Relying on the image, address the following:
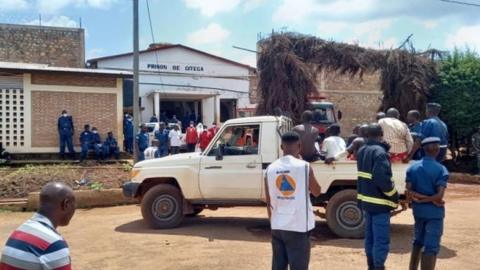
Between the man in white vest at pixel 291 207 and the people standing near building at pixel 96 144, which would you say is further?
the people standing near building at pixel 96 144

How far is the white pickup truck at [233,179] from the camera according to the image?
8703 millimetres

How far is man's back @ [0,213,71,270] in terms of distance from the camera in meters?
2.55

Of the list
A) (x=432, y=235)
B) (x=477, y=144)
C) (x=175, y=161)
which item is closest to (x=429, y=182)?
(x=432, y=235)

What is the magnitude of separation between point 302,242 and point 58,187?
251cm

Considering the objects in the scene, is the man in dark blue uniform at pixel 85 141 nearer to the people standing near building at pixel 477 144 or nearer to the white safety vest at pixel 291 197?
the people standing near building at pixel 477 144

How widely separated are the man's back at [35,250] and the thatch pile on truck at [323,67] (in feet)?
52.7

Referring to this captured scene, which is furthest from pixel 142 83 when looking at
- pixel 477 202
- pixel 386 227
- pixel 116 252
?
pixel 386 227

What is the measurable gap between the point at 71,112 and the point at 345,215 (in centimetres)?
1344

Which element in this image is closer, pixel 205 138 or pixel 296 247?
pixel 296 247

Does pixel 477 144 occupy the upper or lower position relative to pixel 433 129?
lower

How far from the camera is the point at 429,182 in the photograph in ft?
18.8

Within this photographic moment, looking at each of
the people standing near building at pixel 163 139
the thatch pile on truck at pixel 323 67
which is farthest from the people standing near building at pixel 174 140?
the thatch pile on truck at pixel 323 67

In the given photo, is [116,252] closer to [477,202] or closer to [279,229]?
[279,229]

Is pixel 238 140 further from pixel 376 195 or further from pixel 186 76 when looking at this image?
pixel 186 76
